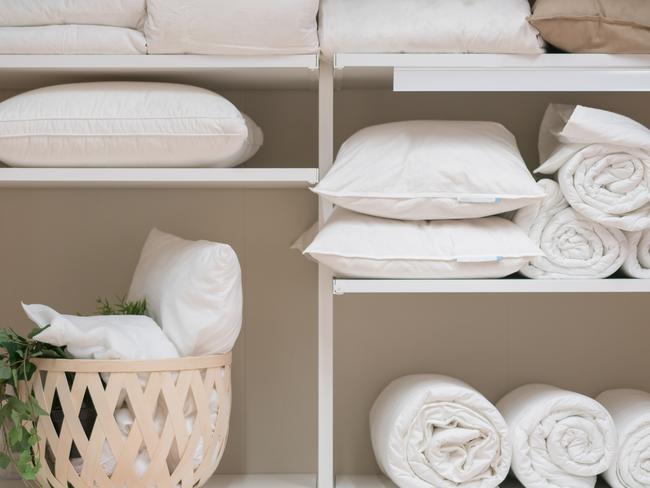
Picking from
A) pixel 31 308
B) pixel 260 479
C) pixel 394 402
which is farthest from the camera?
pixel 260 479

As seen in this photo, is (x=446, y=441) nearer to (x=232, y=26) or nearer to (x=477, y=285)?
(x=477, y=285)

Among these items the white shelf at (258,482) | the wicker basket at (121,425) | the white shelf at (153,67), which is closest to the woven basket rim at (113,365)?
the wicker basket at (121,425)

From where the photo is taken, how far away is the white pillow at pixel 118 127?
5.12ft

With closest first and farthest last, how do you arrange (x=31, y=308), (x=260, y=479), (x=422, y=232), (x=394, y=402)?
(x=31, y=308)
(x=422, y=232)
(x=394, y=402)
(x=260, y=479)

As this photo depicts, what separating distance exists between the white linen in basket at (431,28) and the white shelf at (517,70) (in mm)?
16

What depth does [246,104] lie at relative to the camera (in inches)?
75.8

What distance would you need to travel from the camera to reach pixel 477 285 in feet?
5.19

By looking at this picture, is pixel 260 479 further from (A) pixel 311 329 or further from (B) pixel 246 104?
(B) pixel 246 104

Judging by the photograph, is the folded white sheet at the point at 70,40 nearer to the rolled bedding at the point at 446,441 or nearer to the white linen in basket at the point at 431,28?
the white linen in basket at the point at 431,28

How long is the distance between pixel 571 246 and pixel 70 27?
976mm

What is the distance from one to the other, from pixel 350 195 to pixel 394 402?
0.42m

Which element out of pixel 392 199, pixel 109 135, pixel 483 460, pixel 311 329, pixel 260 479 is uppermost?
pixel 109 135

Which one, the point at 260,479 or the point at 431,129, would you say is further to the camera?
the point at 260,479

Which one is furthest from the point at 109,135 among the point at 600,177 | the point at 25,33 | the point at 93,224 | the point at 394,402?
the point at 600,177
